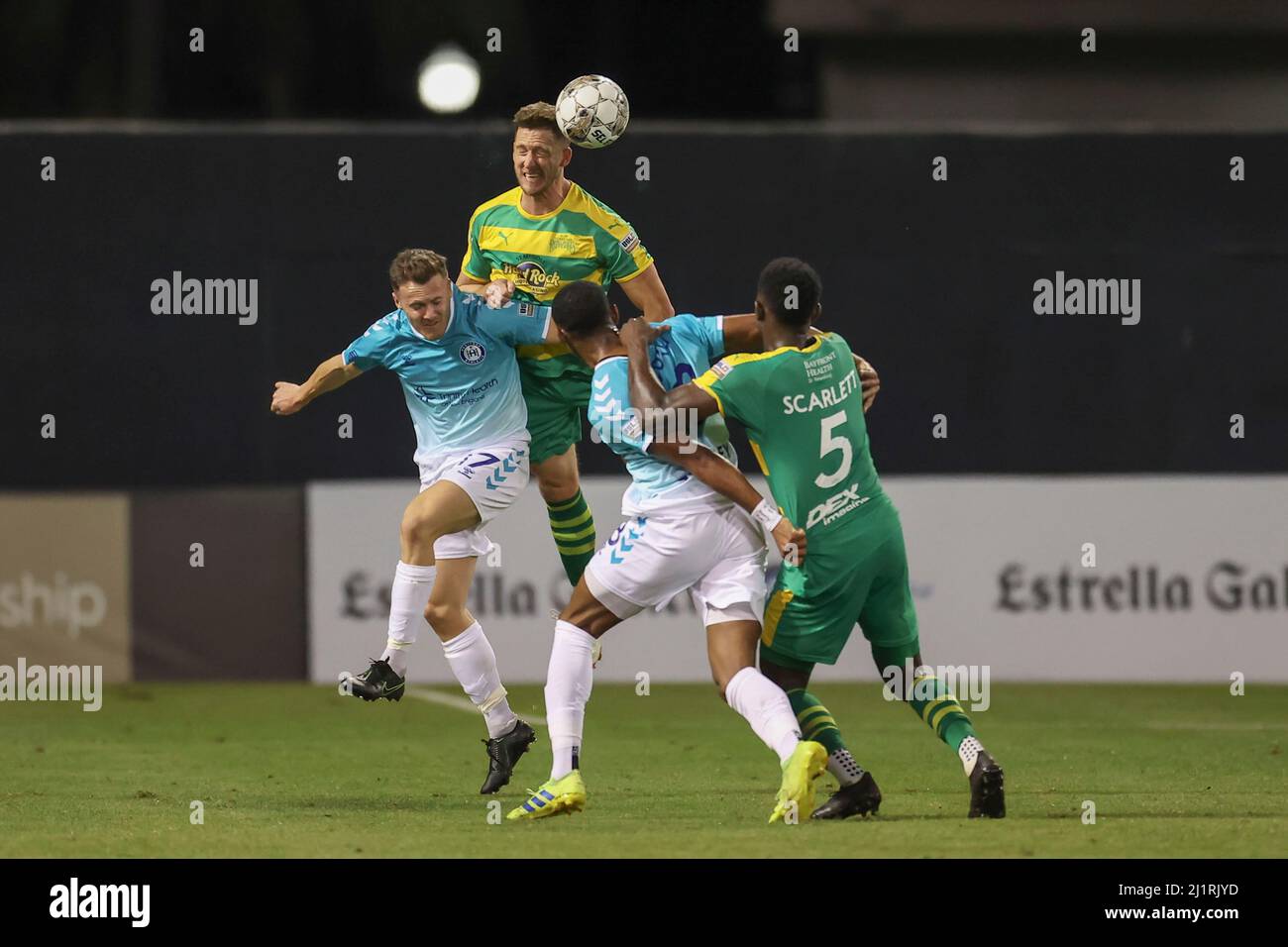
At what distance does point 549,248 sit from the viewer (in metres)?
8.75

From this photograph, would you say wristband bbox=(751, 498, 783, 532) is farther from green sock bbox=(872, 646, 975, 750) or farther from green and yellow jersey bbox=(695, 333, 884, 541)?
green sock bbox=(872, 646, 975, 750)

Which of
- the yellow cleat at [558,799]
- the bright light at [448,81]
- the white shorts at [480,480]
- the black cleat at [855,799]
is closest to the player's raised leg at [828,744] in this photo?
the black cleat at [855,799]

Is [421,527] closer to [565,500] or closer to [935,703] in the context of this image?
[565,500]

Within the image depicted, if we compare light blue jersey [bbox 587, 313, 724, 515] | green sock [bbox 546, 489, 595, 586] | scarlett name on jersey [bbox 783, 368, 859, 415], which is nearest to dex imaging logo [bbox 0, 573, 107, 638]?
green sock [bbox 546, 489, 595, 586]

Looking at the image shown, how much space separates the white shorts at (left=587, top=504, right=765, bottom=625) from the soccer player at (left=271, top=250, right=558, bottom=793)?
47.3 inches

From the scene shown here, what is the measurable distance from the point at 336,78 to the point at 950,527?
32.6 ft

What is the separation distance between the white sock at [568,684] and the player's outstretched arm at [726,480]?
786 millimetres

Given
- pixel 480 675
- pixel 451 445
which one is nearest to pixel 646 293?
pixel 451 445

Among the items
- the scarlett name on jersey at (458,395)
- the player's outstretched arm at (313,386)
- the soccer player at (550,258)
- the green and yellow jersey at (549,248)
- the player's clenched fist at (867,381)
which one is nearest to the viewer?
the player's clenched fist at (867,381)

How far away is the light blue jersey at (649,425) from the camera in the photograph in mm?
6941

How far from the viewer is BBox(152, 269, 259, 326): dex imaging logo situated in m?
13.2

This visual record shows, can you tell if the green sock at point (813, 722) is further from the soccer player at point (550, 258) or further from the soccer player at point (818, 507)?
the soccer player at point (550, 258)

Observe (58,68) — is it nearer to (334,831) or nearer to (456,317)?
(456,317)

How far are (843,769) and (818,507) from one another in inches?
38.7
